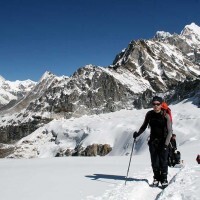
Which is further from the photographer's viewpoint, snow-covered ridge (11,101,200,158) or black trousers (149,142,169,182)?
snow-covered ridge (11,101,200,158)

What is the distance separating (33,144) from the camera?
9688cm

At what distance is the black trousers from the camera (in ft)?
32.1

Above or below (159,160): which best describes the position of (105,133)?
above

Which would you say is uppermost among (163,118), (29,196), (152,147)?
(163,118)

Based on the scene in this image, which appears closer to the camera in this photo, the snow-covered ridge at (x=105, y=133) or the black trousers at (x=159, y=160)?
the black trousers at (x=159, y=160)

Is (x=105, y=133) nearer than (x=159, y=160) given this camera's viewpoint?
No

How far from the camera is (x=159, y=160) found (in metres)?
9.90

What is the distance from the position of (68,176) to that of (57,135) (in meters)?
83.9

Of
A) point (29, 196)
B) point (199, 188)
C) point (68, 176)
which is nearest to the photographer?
point (199, 188)

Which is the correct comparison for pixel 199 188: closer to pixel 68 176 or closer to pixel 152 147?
pixel 152 147

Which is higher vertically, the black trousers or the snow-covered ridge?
the snow-covered ridge

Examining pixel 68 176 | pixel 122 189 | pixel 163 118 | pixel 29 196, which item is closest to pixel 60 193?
pixel 29 196

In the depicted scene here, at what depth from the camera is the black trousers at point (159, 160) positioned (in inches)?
385

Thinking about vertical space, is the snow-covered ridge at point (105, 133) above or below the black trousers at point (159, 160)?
above
